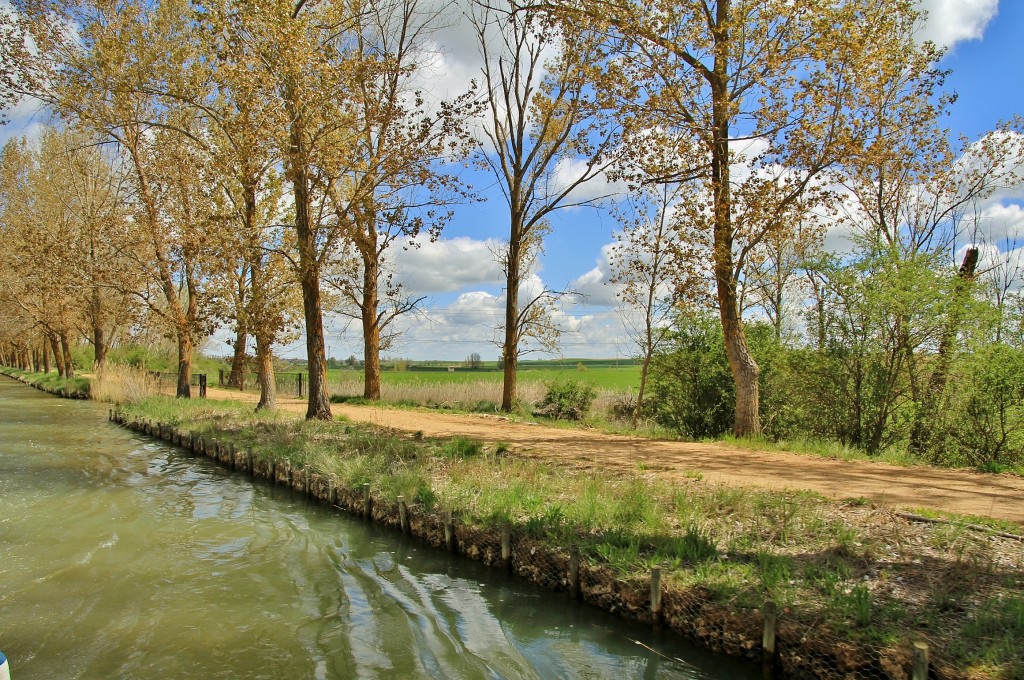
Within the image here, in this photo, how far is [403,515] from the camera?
363 inches

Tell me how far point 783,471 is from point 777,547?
3870mm

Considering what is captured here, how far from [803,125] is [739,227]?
7.33ft

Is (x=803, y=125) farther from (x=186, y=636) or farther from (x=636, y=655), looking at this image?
(x=186, y=636)

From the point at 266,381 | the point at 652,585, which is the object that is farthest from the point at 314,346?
the point at 652,585

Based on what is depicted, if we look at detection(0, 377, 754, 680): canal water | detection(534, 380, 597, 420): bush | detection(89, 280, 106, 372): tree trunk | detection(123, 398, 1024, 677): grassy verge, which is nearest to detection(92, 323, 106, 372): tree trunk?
detection(89, 280, 106, 372): tree trunk

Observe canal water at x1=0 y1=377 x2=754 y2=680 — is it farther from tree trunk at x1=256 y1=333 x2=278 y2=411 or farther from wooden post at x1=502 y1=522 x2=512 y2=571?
tree trunk at x1=256 y1=333 x2=278 y2=411

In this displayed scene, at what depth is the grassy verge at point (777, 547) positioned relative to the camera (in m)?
4.90

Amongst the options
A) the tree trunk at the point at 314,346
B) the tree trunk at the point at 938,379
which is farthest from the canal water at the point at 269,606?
the tree trunk at the point at 938,379

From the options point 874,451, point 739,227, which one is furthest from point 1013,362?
point 739,227

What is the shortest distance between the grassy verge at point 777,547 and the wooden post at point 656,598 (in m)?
0.15

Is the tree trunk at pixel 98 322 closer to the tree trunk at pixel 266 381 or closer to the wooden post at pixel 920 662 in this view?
the tree trunk at pixel 266 381

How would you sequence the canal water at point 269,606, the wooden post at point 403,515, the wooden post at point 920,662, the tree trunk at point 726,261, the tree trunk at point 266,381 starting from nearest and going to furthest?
the wooden post at point 920,662
the canal water at point 269,606
the wooden post at point 403,515
the tree trunk at point 726,261
the tree trunk at point 266,381

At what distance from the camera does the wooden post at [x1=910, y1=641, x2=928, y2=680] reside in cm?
427

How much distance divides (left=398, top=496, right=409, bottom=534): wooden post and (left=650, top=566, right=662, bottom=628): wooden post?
13.8 ft
